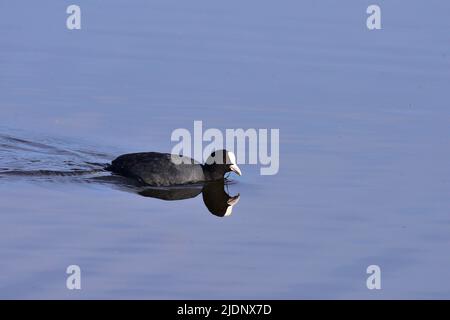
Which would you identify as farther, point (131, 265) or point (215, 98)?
point (215, 98)

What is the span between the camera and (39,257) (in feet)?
39.5

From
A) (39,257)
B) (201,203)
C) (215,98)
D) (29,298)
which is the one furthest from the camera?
(215,98)

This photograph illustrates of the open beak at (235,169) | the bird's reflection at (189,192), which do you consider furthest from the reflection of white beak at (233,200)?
the open beak at (235,169)

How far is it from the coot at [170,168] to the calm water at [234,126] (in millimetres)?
297

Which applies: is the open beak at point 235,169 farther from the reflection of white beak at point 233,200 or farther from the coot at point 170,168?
the reflection of white beak at point 233,200

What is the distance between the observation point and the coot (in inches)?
611

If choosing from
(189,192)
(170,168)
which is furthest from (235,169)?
(170,168)

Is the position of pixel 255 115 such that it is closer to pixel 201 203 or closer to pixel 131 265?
pixel 201 203

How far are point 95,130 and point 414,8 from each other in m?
9.70

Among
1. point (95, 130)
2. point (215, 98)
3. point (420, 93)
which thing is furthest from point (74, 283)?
point (420, 93)

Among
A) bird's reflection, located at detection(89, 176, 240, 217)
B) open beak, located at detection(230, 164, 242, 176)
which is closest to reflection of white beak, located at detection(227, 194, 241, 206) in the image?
bird's reflection, located at detection(89, 176, 240, 217)

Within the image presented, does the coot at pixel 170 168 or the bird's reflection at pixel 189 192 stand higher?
the coot at pixel 170 168

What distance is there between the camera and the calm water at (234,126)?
39.9 feet

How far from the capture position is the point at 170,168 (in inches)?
617
